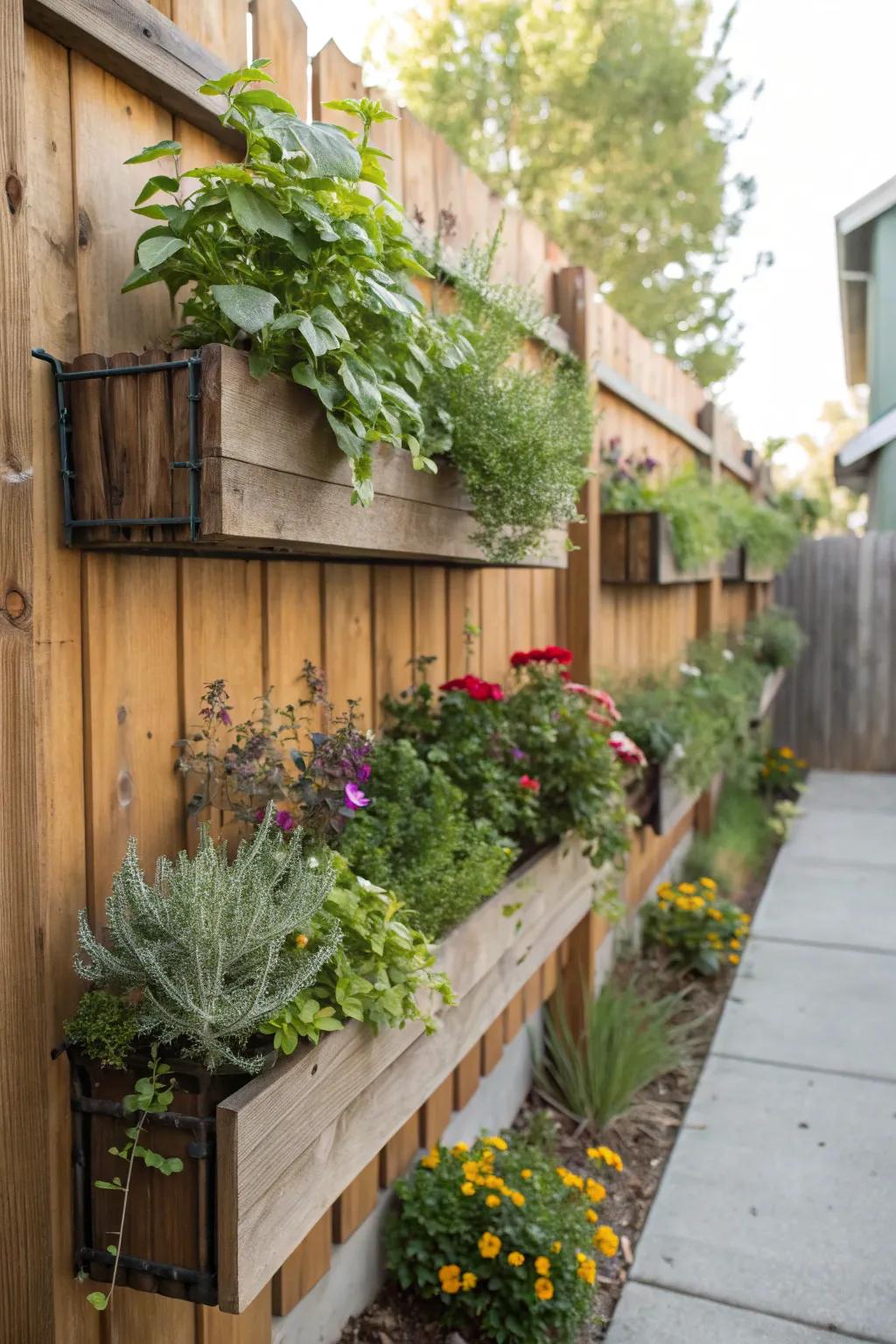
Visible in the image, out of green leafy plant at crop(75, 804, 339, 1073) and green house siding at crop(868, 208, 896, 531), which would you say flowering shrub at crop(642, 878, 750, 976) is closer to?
green leafy plant at crop(75, 804, 339, 1073)

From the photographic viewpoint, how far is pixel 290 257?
1.36 m

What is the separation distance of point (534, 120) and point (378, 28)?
2148mm

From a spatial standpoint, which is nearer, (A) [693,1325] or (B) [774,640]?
(A) [693,1325]

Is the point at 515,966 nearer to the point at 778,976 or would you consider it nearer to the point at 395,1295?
the point at 395,1295

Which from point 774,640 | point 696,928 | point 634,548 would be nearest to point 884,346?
point 774,640

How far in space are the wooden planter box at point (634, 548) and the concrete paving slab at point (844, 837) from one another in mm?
2923

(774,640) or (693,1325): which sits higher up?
(774,640)

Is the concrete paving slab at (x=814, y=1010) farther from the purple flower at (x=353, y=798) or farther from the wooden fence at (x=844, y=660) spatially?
the wooden fence at (x=844, y=660)

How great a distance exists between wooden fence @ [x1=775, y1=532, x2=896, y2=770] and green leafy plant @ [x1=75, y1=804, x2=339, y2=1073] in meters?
8.19

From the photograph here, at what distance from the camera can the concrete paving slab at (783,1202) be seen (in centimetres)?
241

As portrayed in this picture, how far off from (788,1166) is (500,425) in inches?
90.2

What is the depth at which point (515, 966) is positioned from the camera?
2283 millimetres

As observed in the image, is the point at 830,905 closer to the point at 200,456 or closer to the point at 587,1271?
the point at 587,1271

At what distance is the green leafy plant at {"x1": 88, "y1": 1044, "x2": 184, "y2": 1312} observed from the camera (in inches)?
48.6
